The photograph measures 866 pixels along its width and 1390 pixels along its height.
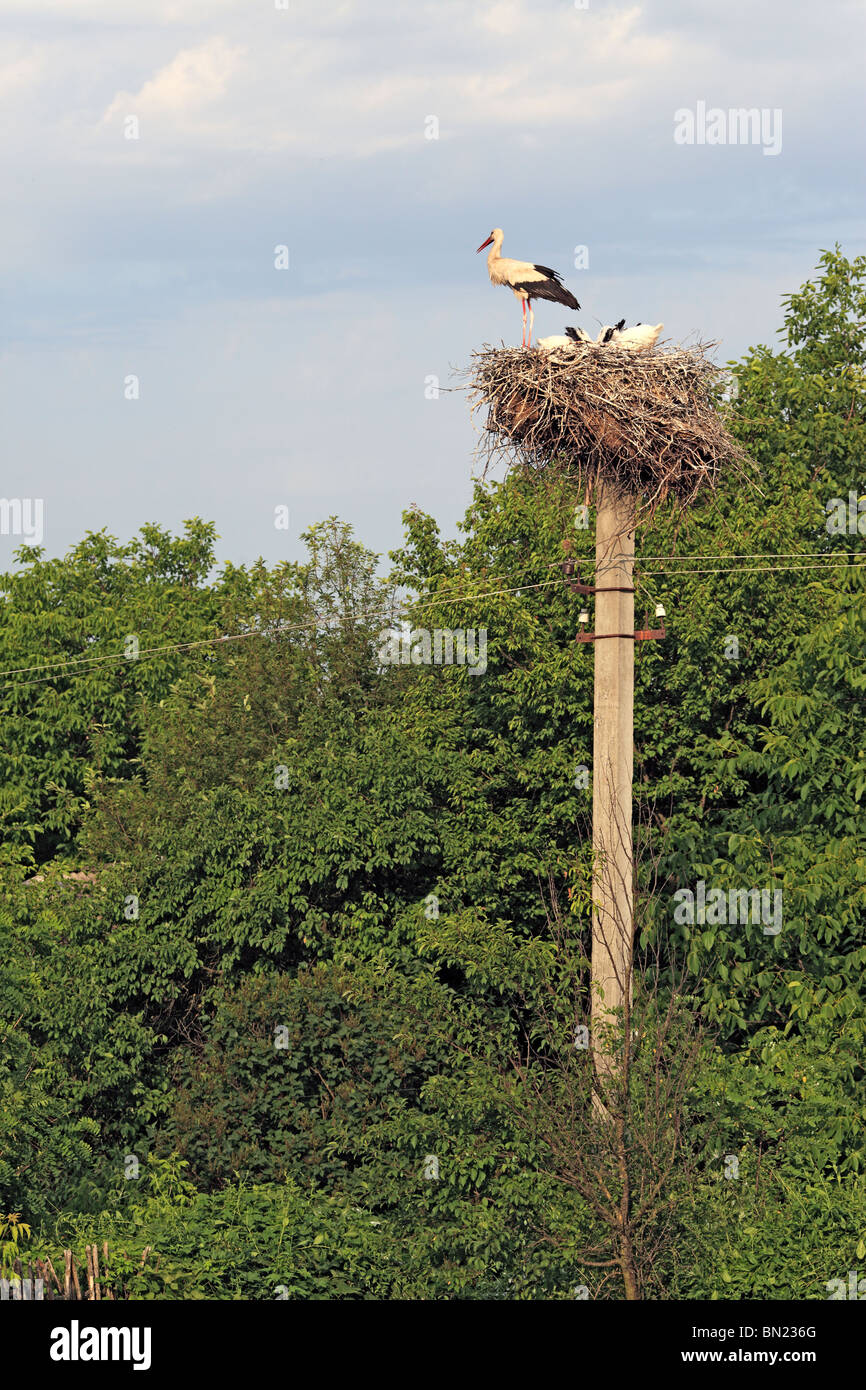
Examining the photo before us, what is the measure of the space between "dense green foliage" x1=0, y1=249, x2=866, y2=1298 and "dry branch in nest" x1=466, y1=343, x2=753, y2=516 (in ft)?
4.40

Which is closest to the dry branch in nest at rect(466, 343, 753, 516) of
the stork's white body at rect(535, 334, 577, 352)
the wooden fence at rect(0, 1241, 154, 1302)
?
the stork's white body at rect(535, 334, 577, 352)

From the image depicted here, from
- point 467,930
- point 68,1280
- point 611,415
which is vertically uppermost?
point 611,415

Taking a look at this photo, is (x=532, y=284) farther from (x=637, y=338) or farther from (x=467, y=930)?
(x=467, y=930)

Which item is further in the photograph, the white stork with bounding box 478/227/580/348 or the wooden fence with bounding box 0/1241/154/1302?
the white stork with bounding box 478/227/580/348

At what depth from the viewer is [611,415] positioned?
12969mm

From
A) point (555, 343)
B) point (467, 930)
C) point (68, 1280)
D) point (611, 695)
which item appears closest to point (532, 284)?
point (555, 343)

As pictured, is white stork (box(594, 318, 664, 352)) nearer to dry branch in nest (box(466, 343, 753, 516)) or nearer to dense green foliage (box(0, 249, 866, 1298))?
dry branch in nest (box(466, 343, 753, 516))

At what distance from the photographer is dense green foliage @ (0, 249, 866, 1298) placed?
34.8 ft

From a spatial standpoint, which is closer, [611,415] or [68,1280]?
[68,1280]

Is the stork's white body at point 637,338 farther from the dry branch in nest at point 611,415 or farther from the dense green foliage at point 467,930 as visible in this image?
the dense green foliage at point 467,930

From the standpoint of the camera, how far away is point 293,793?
699 inches

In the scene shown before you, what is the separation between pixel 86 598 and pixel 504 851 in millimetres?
20939

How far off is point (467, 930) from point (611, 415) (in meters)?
4.89

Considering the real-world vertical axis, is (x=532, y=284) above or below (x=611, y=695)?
above
